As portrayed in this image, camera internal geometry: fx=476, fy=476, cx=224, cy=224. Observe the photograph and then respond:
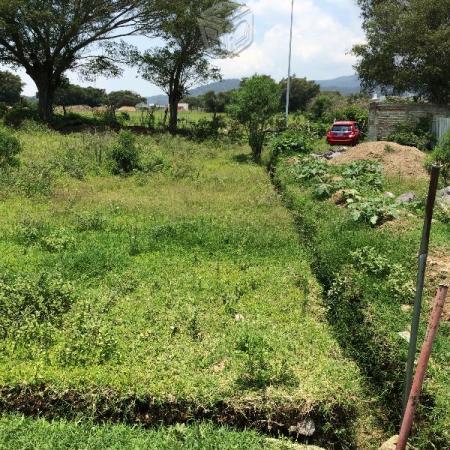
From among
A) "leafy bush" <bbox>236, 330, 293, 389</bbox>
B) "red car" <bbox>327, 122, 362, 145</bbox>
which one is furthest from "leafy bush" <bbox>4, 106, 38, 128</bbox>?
"leafy bush" <bbox>236, 330, 293, 389</bbox>

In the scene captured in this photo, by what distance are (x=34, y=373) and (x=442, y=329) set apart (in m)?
4.67

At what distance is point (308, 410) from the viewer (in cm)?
457

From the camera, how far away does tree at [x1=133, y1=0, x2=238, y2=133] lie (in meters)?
27.0

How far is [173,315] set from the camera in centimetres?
629

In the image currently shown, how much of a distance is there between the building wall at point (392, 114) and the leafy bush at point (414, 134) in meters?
0.36

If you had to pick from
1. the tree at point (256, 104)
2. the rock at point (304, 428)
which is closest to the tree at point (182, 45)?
the tree at point (256, 104)

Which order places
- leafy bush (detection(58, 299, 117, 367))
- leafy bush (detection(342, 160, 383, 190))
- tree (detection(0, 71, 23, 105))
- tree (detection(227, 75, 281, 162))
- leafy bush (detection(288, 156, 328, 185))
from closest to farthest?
leafy bush (detection(58, 299, 117, 367))
leafy bush (detection(342, 160, 383, 190))
leafy bush (detection(288, 156, 328, 185))
tree (detection(227, 75, 281, 162))
tree (detection(0, 71, 23, 105))

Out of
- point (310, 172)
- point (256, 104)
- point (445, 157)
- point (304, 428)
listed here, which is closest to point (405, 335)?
point (304, 428)

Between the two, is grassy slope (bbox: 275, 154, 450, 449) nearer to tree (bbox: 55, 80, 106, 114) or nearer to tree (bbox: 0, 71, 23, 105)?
tree (bbox: 0, 71, 23, 105)

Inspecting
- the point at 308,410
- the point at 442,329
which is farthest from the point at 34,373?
the point at 442,329

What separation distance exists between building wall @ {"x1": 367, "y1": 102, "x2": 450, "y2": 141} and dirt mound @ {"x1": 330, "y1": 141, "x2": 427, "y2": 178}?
639 centimetres

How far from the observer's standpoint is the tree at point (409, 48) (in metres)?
23.9

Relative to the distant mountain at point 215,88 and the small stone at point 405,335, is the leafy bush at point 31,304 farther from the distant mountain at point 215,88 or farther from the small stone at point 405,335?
the distant mountain at point 215,88

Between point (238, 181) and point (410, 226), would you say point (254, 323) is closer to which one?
point (410, 226)
